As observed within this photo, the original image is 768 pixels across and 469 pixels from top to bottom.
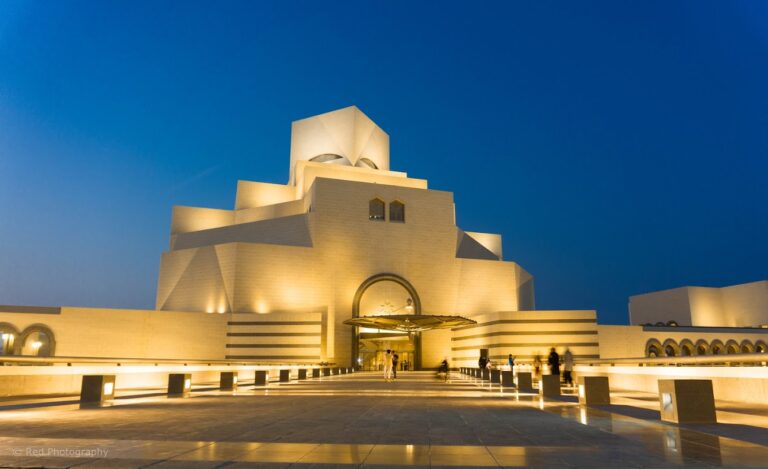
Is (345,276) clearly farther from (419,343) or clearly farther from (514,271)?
(514,271)

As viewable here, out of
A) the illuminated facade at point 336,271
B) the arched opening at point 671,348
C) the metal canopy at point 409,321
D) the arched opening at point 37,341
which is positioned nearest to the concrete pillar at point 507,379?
the metal canopy at point 409,321

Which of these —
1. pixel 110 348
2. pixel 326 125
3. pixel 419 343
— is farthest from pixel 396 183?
pixel 110 348

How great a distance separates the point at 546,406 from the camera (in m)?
13.3

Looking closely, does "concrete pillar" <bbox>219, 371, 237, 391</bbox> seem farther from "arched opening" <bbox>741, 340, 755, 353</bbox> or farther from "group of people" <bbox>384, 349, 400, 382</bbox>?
"arched opening" <bbox>741, 340, 755, 353</bbox>

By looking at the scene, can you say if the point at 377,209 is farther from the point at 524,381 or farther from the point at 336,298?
the point at 524,381

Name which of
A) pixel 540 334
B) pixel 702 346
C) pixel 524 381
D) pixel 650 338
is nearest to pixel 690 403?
pixel 524 381

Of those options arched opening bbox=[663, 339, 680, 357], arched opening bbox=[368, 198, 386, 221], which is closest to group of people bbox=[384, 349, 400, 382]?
arched opening bbox=[368, 198, 386, 221]

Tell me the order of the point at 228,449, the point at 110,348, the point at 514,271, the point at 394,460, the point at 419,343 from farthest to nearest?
1. the point at 514,271
2. the point at 419,343
3. the point at 110,348
4. the point at 228,449
5. the point at 394,460

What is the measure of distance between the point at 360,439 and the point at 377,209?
157 feet

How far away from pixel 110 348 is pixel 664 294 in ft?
218

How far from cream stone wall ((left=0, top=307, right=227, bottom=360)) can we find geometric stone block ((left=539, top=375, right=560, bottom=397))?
36331 millimetres

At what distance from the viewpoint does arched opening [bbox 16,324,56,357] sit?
1622 inches

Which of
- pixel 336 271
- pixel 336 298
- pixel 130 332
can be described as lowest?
pixel 130 332

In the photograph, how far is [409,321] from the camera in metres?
42.6
